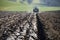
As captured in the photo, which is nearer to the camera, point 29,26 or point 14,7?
point 29,26

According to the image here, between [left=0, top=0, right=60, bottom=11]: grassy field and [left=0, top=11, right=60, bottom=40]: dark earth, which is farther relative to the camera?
[left=0, top=0, right=60, bottom=11]: grassy field

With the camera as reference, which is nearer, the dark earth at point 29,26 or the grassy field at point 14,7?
the dark earth at point 29,26

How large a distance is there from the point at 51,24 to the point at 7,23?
52.7 inches

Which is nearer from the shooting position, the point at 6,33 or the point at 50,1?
the point at 6,33

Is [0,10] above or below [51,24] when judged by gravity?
above

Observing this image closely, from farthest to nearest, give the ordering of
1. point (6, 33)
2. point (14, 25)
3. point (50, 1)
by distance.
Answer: point (50, 1) → point (14, 25) → point (6, 33)

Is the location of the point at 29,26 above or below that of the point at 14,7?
below

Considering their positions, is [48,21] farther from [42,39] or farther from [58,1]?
[42,39]

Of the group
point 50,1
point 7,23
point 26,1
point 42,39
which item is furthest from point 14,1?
point 42,39

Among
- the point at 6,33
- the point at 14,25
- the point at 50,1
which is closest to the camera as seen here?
the point at 6,33

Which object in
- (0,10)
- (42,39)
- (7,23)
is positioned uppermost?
(0,10)

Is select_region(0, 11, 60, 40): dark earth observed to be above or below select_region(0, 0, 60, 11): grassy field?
below

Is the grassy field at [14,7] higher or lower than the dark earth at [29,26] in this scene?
higher

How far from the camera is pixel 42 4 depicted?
5.34m
